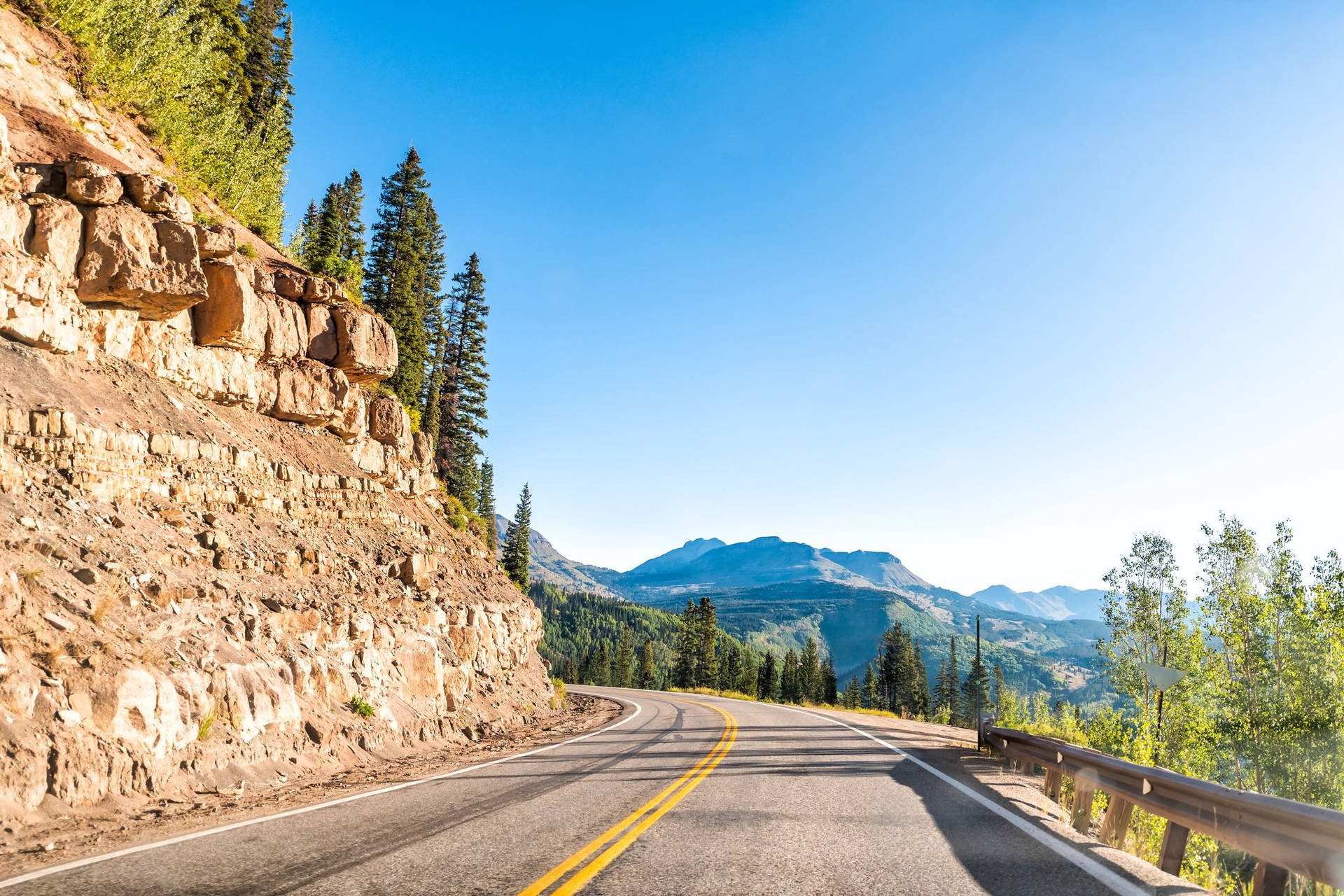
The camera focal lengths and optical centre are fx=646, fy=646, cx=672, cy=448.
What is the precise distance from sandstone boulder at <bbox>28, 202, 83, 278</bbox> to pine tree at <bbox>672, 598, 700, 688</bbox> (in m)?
72.5

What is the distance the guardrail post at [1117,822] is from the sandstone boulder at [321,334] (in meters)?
22.7

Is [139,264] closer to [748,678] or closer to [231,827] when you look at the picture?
[231,827]

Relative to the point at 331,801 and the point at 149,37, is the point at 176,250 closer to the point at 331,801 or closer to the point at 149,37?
the point at 149,37

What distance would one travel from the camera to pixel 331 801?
8.41 metres

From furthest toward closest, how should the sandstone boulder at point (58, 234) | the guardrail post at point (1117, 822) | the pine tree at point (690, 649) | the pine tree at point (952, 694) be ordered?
the pine tree at point (952, 694) < the pine tree at point (690, 649) < the sandstone boulder at point (58, 234) < the guardrail post at point (1117, 822)

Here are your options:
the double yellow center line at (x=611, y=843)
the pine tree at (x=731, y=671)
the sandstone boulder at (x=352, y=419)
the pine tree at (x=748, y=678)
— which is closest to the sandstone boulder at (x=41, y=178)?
the sandstone boulder at (x=352, y=419)

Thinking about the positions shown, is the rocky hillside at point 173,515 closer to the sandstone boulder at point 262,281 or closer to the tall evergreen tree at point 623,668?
the sandstone boulder at point 262,281

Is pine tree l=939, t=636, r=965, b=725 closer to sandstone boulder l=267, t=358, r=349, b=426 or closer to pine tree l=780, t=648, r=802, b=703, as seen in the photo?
pine tree l=780, t=648, r=802, b=703

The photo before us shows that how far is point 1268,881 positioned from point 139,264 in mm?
19089

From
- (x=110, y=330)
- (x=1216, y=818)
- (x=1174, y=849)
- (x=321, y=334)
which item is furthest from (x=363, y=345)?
(x=1216, y=818)

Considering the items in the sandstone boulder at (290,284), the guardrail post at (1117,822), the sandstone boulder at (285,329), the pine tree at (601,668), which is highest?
the sandstone boulder at (290,284)

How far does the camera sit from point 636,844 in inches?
239

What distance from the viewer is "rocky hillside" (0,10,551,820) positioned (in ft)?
27.8

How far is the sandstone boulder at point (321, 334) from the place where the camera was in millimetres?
21109
